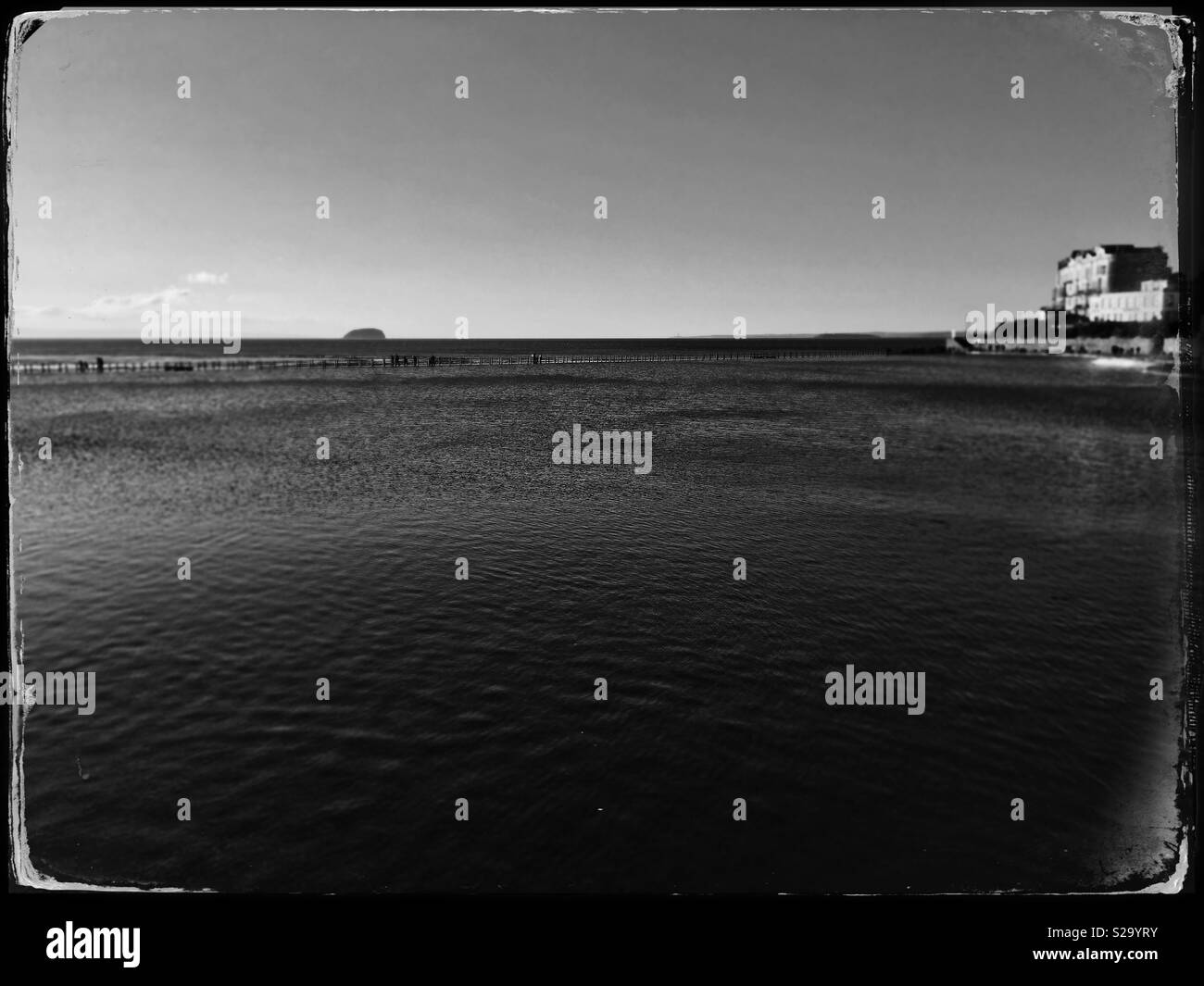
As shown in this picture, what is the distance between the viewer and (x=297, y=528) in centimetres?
4128

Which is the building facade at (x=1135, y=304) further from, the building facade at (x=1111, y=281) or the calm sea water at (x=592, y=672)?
the calm sea water at (x=592, y=672)

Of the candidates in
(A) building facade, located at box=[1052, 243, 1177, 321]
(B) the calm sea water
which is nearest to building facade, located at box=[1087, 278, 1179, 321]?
(A) building facade, located at box=[1052, 243, 1177, 321]

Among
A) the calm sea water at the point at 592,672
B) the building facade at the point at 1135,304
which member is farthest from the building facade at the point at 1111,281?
the calm sea water at the point at 592,672

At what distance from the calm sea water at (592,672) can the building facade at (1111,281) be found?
13195cm

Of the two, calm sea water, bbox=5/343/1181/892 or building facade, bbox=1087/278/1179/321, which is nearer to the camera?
calm sea water, bbox=5/343/1181/892

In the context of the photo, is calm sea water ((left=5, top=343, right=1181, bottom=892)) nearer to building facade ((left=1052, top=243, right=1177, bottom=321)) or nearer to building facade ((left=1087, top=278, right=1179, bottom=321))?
building facade ((left=1087, top=278, right=1179, bottom=321))

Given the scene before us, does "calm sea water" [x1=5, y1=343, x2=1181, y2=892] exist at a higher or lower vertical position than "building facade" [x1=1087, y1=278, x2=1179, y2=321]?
lower

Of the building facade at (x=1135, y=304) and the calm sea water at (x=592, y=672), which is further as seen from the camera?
the building facade at (x=1135, y=304)

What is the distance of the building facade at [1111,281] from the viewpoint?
15204cm

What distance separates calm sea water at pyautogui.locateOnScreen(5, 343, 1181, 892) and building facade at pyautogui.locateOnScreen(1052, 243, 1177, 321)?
13195 centimetres

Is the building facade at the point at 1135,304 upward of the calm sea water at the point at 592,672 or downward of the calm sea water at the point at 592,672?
upward

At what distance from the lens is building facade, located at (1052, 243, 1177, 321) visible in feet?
499

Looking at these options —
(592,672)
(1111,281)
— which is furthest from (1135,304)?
(592,672)
